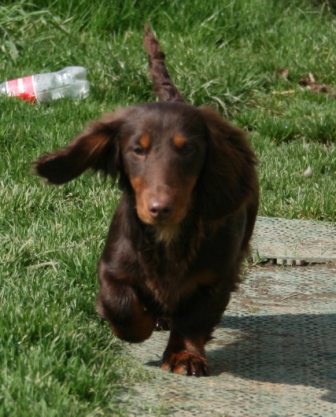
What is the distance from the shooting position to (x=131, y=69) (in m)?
7.72

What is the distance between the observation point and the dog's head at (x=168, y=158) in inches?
134

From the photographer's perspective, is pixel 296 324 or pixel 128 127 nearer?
pixel 128 127

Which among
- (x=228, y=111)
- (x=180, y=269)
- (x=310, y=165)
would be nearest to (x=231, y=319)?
(x=180, y=269)

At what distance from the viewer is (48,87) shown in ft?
24.0

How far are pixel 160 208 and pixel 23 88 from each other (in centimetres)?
426

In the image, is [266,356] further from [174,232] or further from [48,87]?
[48,87]

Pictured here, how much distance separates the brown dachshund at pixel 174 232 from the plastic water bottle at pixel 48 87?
11.7ft

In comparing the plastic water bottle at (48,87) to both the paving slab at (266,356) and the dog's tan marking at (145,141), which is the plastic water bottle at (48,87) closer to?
the paving slab at (266,356)

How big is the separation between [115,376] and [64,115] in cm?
355

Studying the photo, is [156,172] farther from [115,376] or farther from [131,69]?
[131,69]

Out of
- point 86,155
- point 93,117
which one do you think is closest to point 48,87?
point 93,117

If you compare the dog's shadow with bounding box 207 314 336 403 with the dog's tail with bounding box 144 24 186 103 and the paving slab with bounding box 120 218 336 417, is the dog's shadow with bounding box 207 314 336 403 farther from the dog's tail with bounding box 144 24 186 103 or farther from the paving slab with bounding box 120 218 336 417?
the dog's tail with bounding box 144 24 186 103

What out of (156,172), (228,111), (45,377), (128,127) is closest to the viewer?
(45,377)

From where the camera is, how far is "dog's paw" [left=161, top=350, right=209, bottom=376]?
11.8ft
